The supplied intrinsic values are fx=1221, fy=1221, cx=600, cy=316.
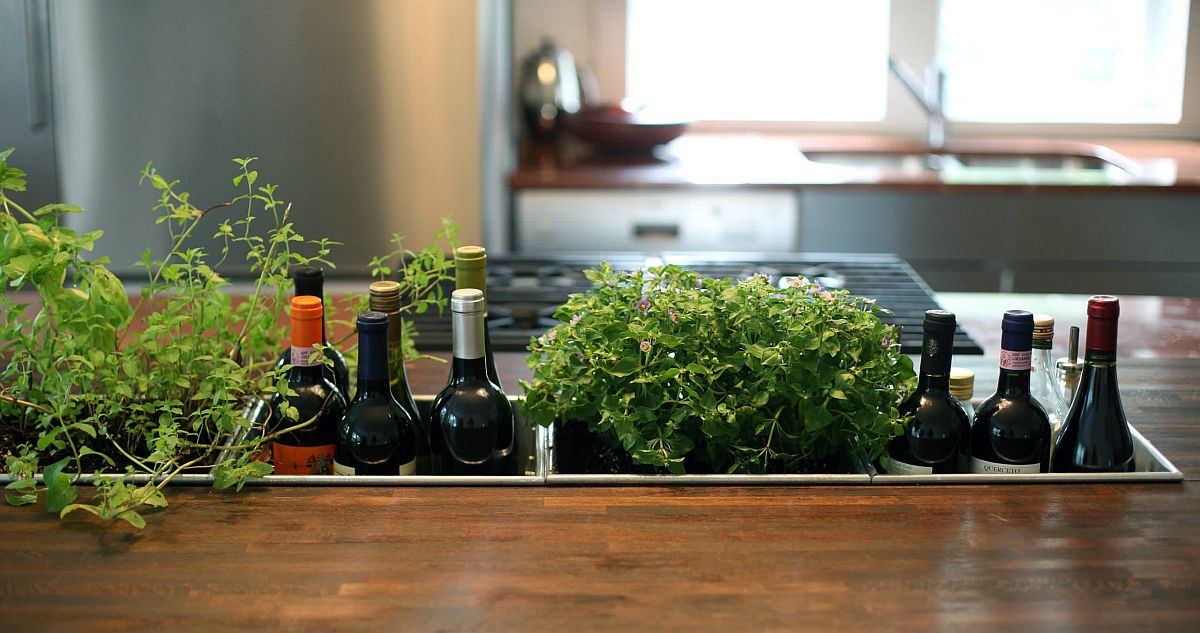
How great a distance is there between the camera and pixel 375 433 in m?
1.08

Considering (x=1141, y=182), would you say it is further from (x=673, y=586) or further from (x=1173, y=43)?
(x=673, y=586)

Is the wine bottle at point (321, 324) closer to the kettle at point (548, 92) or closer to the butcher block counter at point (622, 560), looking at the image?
the butcher block counter at point (622, 560)

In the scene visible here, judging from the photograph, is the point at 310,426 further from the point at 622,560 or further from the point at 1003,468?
the point at 1003,468

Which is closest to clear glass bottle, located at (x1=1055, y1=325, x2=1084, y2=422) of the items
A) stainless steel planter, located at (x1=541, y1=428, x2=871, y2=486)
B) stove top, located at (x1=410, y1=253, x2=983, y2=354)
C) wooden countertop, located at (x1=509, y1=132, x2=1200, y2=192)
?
stainless steel planter, located at (x1=541, y1=428, x2=871, y2=486)

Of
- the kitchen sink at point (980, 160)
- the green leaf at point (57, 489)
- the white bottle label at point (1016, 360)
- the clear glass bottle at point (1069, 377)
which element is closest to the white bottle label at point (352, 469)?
the green leaf at point (57, 489)

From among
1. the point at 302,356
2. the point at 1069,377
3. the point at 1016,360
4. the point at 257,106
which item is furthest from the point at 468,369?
the point at 257,106

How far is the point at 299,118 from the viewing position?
9.36 ft

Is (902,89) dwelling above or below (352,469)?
above

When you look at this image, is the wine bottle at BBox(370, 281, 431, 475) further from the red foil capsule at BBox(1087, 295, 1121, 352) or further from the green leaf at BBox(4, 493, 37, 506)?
the red foil capsule at BBox(1087, 295, 1121, 352)

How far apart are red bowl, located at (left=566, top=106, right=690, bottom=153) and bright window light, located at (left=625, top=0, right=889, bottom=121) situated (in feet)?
1.84

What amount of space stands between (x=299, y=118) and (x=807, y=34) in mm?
1886

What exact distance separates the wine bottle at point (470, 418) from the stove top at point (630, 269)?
486 millimetres

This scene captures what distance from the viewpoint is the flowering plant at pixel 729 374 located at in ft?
3.48

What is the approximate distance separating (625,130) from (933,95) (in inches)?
41.4
